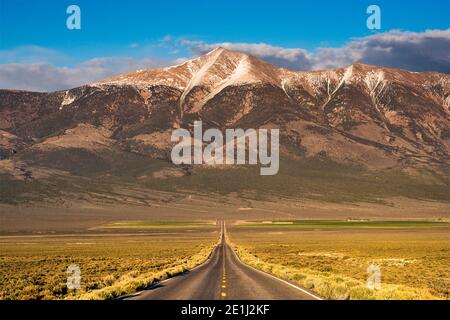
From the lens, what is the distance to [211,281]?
1204 inches

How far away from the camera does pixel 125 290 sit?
2550 centimetres
